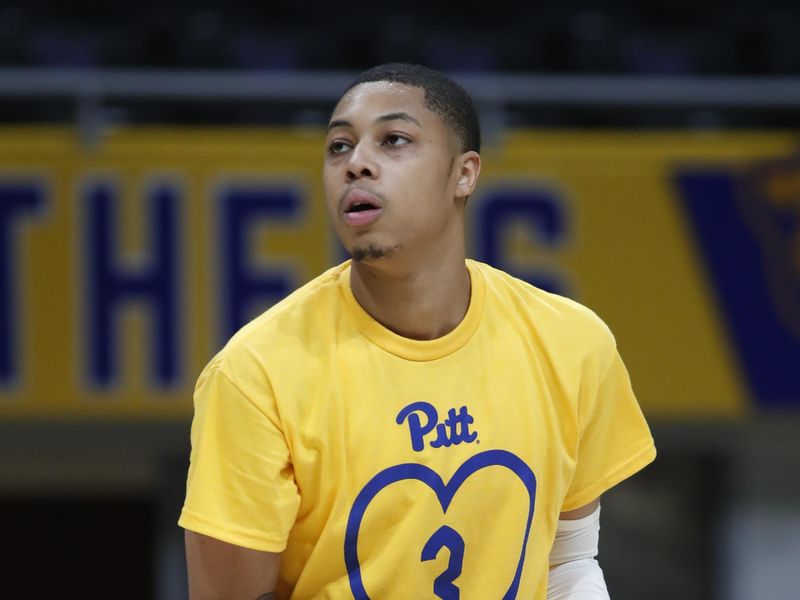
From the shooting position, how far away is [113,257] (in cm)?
461

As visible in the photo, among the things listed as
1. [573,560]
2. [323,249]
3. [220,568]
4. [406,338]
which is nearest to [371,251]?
[406,338]

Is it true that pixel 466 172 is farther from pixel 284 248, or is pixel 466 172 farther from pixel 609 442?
pixel 284 248

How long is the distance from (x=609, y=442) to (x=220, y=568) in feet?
2.19

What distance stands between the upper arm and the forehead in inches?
24.9

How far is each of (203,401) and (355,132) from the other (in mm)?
446

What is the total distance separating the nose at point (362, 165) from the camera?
1984 mm

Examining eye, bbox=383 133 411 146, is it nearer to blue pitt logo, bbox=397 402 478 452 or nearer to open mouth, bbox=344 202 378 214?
open mouth, bbox=344 202 378 214

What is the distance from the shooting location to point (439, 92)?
2.06 meters

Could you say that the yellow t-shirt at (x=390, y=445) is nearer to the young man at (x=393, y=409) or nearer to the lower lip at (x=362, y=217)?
the young man at (x=393, y=409)

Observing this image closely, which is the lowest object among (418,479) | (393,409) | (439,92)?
(418,479)

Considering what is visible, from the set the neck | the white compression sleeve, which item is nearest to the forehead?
the neck

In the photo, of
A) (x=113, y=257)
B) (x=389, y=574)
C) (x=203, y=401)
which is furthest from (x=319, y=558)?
(x=113, y=257)

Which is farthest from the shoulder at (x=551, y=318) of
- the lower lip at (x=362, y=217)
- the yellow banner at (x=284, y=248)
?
the yellow banner at (x=284, y=248)

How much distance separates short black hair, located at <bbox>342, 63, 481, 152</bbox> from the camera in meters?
2.04
